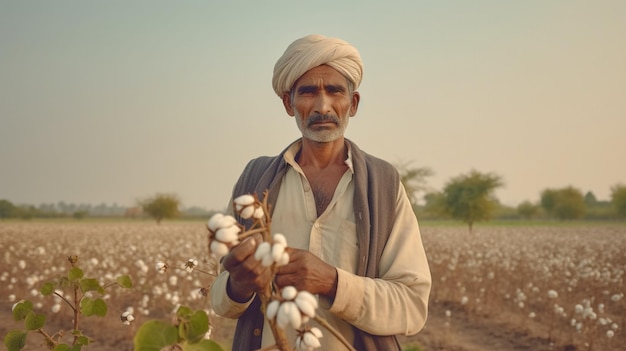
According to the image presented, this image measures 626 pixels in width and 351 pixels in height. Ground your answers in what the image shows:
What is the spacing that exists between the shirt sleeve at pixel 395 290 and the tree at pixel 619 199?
8484cm

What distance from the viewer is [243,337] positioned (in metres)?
2.33

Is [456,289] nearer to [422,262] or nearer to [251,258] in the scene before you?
[422,262]

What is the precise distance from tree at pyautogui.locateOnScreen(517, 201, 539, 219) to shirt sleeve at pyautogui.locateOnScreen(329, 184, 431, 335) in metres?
101

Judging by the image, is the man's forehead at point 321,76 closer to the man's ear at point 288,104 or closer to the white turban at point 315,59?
the white turban at point 315,59

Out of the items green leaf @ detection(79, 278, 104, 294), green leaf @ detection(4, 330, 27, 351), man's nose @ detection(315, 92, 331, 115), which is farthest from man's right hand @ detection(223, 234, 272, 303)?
green leaf @ detection(4, 330, 27, 351)

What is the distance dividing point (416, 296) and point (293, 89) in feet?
3.27

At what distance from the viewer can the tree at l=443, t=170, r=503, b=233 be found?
48.2 meters

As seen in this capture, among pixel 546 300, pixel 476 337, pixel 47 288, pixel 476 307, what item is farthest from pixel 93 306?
pixel 546 300

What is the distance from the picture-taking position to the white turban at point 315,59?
2.36m

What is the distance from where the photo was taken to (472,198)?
48.6 meters

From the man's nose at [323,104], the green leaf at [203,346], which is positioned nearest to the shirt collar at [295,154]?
the man's nose at [323,104]

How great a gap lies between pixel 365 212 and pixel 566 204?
9461 centimetres

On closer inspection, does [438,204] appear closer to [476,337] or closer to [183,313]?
[476,337]

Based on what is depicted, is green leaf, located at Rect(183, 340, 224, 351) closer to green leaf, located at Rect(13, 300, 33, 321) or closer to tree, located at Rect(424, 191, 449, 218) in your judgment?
green leaf, located at Rect(13, 300, 33, 321)
